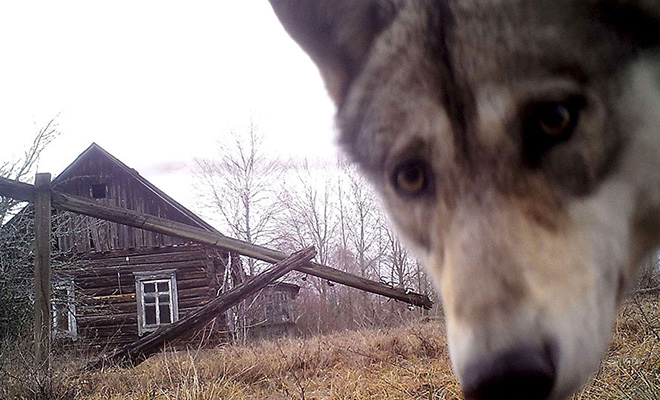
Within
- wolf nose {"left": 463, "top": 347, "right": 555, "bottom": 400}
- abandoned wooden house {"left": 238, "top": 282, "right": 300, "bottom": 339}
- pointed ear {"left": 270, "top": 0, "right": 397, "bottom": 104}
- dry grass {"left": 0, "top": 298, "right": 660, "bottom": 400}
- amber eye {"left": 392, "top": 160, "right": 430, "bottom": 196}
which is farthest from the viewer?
abandoned wooden house {"left": 238, "top": 282, "right": 300, "bottom": 339}

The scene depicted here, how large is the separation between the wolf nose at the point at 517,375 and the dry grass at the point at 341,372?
9.14ft

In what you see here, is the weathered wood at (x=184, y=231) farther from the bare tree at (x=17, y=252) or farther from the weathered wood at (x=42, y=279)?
the bare tree at (x=17, y=252)

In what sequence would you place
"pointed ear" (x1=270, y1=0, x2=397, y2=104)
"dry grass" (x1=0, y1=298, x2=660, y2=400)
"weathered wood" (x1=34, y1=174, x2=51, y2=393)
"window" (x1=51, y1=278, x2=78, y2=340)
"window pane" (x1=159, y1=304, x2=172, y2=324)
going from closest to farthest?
"pointed ear" (x1=270, y1=0, x2=397, y2=104)
"dry grass" (x1=0, y1=298, x2=660, y2=400)
"weathered wood" (x1=34, y1=174, x2=51, y2=393)
"window" (x1=51, y1=278, x2=78, y2=340)
"window pane" (x1=159, y1=304, x2=172, y2=324)

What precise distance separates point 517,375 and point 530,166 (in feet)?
1.70

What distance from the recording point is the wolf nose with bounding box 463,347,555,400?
88 centimetres

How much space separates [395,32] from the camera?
152 centimetres

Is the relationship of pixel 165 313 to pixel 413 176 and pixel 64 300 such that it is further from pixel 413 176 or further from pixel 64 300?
pixel 413 176

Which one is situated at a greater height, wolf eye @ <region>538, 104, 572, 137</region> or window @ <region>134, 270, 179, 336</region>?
wolf eye @ <region>538, 104, 572, 137</region>

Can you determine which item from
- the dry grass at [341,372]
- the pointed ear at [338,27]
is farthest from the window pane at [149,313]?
the pointed ear at [338,27]

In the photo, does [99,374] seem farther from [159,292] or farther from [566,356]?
[159,292]

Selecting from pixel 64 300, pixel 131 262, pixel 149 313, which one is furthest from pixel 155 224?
pixel 149 313

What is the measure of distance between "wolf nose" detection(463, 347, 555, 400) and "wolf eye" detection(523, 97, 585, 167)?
1.60 ft

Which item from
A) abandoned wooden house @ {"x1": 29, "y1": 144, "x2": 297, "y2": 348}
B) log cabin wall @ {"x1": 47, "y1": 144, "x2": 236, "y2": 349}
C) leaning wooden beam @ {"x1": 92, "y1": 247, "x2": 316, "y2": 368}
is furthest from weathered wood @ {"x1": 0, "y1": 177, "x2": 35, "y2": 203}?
abandoned wooden house @ {"x1": 29, "y1": 144, "x2": 297, "y2": 348}

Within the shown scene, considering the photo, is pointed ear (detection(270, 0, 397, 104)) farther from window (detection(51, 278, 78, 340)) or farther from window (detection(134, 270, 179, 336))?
window (detection(134, 270, 179, 336))
